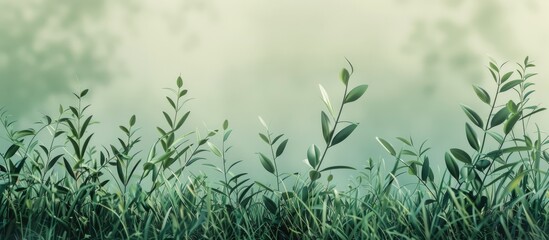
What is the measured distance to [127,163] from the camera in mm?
2502

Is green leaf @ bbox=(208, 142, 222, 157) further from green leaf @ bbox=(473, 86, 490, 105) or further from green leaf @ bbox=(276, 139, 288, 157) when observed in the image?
green leaf @ bbox=(473, 86, 490, 105)

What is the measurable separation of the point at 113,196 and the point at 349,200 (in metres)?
0.91

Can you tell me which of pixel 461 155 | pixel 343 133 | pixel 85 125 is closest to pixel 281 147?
pixel 343 133

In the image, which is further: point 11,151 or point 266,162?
point 11,151

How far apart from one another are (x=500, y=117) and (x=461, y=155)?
0.18 meters

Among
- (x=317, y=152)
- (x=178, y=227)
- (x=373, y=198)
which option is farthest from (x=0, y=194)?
(x=373, y=198)

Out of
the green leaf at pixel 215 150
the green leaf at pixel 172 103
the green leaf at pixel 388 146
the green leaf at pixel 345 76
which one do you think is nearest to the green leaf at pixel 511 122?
the green leaf at pixel 388 146

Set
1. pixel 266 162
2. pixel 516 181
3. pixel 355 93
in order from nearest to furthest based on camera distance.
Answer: pixel 516 181
pixel 355 93
pixel 266 162

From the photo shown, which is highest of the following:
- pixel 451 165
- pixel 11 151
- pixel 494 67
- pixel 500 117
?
pixel 11 151

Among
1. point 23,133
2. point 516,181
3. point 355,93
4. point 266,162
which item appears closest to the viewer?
point 516,181

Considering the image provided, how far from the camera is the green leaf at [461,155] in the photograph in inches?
84.3

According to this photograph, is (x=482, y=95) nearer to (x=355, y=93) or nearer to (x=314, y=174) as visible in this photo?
(x=355, y=93)

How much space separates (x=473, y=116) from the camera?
214 centimetres

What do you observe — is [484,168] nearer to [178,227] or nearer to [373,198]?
[373,198]
